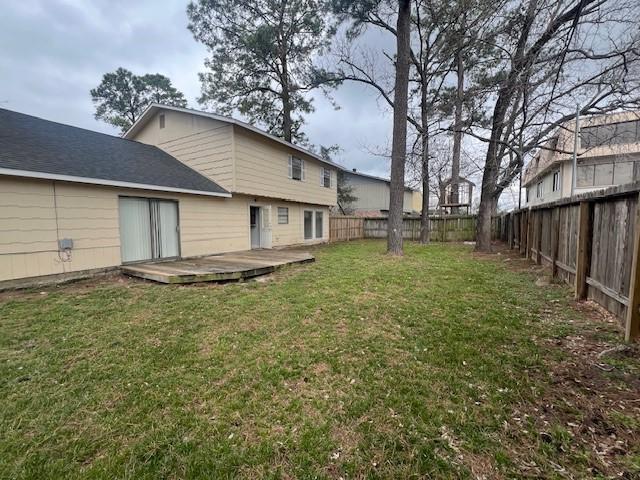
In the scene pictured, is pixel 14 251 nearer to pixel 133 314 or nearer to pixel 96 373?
pixel 133 314

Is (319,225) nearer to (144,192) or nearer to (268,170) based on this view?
(268,170)

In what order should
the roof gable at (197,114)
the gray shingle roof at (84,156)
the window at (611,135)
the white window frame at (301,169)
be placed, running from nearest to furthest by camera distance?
the gray shingle roof at (84,156) → the window at (611,135) → the roof gable at (197,114) → the white window frame at (301,169)

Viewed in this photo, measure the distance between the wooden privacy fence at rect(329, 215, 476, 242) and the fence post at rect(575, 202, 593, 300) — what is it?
11.0m

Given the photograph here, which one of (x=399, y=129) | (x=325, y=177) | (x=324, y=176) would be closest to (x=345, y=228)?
(x=325, y=177)

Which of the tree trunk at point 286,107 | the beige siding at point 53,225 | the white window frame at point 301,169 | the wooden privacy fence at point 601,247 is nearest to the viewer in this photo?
the wooden privacy fence at point 601,247

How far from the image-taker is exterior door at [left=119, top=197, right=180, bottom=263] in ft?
23.1

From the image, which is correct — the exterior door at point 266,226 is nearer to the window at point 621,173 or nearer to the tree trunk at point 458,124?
the tree trunk at point 458,124

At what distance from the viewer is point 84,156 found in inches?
276

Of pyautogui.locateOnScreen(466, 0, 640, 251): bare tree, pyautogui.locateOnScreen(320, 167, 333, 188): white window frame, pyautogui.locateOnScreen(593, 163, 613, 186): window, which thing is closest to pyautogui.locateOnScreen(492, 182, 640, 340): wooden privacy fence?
pyautogui.locateOnScreen(466, 0, 640, 251): bare tree

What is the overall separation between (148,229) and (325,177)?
30.9 ft

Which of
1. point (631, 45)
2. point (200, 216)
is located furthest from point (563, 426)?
point (200, 216)

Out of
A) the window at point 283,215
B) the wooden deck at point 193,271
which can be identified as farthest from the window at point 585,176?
the wooden deck at point 193,271

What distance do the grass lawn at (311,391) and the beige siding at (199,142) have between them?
6141 millimetres

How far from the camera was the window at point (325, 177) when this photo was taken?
14.6 m
